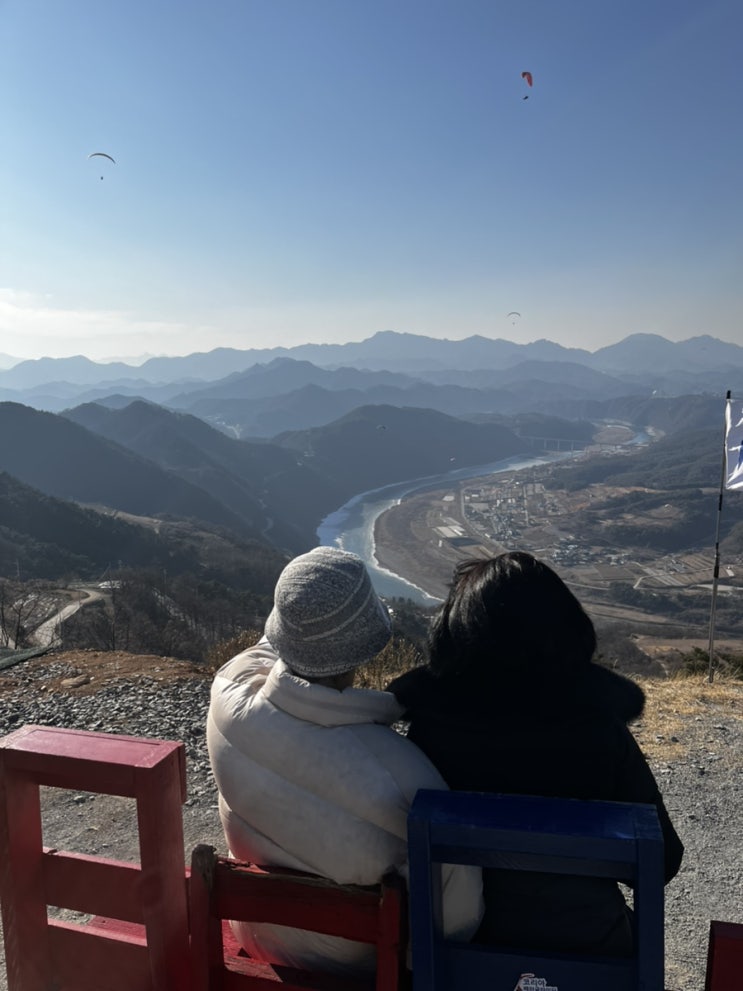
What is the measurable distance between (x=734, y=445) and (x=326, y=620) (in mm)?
7083

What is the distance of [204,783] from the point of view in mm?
3738

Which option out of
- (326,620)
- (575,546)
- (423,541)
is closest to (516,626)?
(326,620)

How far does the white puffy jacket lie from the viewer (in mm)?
1118

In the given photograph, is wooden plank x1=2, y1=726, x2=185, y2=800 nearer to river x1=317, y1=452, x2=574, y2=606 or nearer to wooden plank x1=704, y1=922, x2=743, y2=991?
wooden plank x1=704, y1=922, x2=743, y2=991

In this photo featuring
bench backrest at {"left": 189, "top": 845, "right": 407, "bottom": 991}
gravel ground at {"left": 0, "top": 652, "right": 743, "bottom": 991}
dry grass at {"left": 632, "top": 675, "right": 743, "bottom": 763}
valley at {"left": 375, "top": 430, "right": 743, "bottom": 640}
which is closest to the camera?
bench backrest at {"left": 189, "top": 845, "right": 407, "bottom": 991}

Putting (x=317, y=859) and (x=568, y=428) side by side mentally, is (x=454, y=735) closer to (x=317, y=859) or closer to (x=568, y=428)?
(x=317, y=859)

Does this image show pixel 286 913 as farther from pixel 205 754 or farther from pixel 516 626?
pixel 205 754

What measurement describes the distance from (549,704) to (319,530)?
69062 millimetres

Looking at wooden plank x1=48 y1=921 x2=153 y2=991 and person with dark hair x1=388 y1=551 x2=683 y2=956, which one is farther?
wooden plank x1=48 y1=921 x2=153 y2=991

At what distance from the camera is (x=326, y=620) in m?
1.21

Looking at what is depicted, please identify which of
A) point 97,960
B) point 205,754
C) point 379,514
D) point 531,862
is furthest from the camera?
point 379,514

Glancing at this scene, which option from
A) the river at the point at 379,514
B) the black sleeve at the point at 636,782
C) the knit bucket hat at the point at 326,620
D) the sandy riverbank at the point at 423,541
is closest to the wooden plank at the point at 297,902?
the knit bucket hat at the point at 326,620

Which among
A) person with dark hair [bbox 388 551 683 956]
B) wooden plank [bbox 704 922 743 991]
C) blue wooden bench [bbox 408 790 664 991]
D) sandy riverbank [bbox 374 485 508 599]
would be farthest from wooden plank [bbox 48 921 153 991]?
sandy riverbank [bbox 374 485 508 599]

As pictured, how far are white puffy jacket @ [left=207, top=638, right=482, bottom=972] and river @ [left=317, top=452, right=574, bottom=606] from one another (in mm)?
29777
